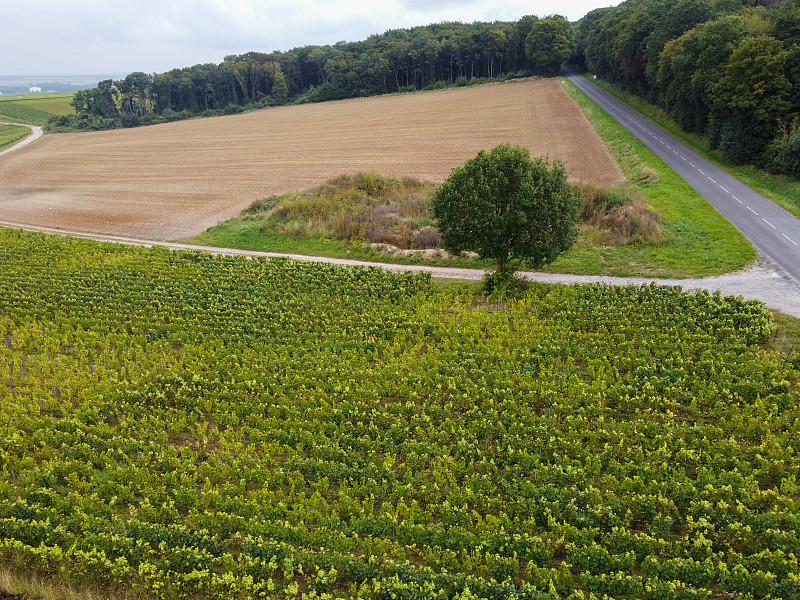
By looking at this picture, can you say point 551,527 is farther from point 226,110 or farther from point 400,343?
point 226,110

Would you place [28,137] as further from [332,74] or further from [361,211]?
[361,211]

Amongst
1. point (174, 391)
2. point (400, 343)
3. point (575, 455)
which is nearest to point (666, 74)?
point (400, 343)

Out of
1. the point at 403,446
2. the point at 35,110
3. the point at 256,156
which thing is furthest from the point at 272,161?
the point at 35,110

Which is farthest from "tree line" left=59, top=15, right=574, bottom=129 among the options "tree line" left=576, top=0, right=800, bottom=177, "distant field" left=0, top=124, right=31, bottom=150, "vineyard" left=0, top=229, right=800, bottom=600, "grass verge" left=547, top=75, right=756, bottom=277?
"vineyard" left=0, top=229, right=800, bottom=600

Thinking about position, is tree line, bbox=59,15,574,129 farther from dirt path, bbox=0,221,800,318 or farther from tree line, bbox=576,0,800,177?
dirt path, bbox=0,221,800,318

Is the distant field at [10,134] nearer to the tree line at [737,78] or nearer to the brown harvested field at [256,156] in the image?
the brown harvested field at [256,156]

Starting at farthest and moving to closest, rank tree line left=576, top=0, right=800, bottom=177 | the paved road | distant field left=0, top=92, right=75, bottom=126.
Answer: distant field left=0, top=92, right=75, bottom=126 → tree line left=576, top=0, right=800, bottom=177 → the paved road

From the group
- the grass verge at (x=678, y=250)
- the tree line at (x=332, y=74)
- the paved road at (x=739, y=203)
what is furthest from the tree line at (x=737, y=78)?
the tree line at (x=332, y=74)
